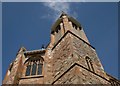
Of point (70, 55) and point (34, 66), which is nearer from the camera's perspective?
point (70, 55)

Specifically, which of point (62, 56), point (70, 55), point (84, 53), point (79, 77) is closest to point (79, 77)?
point (79, 77)

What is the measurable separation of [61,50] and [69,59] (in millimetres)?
2376

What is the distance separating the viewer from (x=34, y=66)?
17.5 m

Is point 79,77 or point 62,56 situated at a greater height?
point 62,56

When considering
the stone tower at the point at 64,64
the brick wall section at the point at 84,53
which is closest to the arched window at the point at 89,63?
the stone tower at the point at 64,64

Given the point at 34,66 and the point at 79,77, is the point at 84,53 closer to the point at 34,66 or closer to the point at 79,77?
the point at 79,77

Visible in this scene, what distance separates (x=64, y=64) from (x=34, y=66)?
473 centimetres

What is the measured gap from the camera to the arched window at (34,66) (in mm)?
16656

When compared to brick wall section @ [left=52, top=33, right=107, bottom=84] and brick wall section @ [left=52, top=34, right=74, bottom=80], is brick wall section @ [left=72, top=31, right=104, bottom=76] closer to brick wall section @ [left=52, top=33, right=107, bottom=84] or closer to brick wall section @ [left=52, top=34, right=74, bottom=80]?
brick wall section @ [left=52, top=33, right=107, bottom=84]

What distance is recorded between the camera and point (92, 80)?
11.1 metres

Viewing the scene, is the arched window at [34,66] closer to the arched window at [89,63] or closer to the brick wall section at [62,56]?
the brick wall section at [62,56]

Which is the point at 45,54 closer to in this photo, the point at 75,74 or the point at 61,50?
the point at 61,50

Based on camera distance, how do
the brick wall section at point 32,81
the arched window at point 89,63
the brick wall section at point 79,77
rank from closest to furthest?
the brick wall section at point 79,77 → the arched window at point 89,63 → the brick wall section at point 32,81

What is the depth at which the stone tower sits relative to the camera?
460 inches
